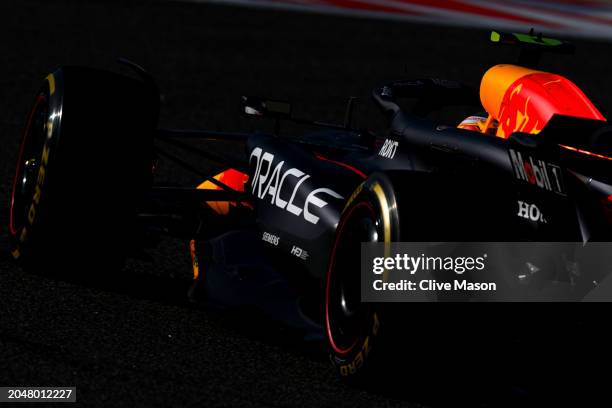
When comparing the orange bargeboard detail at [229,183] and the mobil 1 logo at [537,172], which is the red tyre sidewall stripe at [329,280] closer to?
the mobil 1 logo at [537,172]

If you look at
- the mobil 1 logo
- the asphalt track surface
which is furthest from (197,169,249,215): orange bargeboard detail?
the mobil 1 logo

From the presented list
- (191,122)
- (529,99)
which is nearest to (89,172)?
(529,99)

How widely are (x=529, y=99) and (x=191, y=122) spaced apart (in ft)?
19.8

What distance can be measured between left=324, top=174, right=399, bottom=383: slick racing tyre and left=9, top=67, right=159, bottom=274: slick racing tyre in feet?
4.21

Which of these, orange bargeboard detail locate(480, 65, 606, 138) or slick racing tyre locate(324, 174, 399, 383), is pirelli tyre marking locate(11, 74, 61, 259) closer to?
slick racing tyre locate(324, 174, 399, 383)

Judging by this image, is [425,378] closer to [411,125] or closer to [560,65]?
[411,125]

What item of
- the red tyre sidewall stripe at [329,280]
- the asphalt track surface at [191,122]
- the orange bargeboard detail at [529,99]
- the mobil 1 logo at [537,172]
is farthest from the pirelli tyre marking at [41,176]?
the mobil 1 logo at [537,172]

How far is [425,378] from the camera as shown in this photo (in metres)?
4.88

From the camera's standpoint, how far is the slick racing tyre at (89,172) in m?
5.79

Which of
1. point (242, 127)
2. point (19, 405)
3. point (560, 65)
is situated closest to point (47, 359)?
point (19, 405)


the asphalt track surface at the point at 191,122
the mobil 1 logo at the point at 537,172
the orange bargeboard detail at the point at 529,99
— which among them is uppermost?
the orange bargeboard detail at the point at 529,99

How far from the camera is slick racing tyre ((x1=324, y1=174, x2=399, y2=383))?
178 inches

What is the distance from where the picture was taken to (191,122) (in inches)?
442

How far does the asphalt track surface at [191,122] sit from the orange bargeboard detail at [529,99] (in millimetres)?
1008
